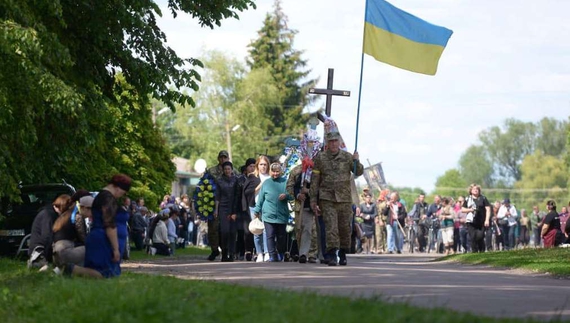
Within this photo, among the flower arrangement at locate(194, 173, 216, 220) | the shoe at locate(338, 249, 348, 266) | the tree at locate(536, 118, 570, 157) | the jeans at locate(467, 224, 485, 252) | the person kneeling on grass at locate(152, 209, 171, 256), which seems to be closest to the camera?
the shoe at locate(338, 249, 348, 266)

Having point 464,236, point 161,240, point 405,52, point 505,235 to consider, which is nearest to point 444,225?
point 464,236

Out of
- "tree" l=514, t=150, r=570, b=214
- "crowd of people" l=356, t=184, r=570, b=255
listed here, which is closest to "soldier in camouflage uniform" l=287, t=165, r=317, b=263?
"crowd of people" l=356, t=184, r=570, b=255

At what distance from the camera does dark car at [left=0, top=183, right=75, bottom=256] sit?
30467mm

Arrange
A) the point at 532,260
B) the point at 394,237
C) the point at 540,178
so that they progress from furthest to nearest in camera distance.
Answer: the point at 540,178 → the point at 394,237 → the point at 532,260

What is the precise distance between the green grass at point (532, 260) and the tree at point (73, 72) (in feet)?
21.6

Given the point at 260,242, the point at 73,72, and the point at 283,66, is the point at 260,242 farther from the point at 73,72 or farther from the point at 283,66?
the point at 283,66

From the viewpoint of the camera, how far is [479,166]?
192750 millimetres

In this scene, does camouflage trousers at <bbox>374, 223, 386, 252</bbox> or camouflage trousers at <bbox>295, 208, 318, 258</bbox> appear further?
camouflage trousers at <bbox>374, 223, 386, 252</bbox>

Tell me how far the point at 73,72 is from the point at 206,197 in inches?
140

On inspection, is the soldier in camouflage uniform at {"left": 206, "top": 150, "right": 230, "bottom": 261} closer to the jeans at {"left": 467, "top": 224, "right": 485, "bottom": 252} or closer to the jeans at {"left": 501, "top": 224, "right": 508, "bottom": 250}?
the jeans at {"left": 467, "top": 224, "right": 485, "bottom": 252}

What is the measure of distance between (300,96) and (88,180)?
75001 millimetres

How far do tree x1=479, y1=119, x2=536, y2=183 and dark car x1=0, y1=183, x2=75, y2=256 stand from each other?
15243 centimetres

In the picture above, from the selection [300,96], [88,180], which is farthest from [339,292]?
[300,96]

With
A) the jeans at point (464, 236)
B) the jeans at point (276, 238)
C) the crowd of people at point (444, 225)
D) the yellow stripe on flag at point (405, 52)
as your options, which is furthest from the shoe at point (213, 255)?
the jeans at point (464, 236)
